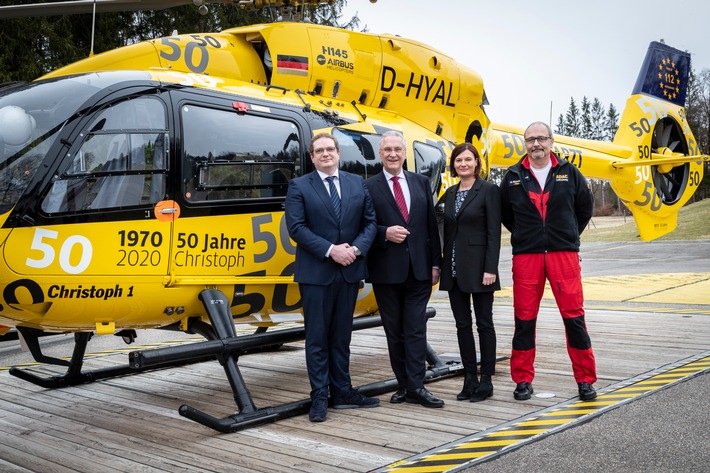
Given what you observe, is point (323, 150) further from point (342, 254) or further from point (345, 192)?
point (342, 254)

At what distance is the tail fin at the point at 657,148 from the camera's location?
11.6m

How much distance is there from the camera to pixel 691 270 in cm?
1594

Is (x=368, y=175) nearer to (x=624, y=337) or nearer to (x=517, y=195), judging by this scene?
(x=517, y=195)

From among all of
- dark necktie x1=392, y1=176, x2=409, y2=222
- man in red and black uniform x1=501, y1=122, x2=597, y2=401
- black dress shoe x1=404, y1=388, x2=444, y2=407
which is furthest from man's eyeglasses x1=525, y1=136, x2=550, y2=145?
black dress shoe x1=404, y1=388, x2=444, y2=407

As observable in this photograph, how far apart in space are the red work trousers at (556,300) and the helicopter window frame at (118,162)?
8.33 ft

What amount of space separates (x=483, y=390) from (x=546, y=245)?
112 centimetres

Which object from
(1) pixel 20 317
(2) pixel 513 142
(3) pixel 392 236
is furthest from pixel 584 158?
(1) pixel 20 317

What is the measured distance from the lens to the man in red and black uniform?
492cm

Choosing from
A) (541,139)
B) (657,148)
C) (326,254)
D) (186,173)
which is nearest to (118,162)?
(186,173)

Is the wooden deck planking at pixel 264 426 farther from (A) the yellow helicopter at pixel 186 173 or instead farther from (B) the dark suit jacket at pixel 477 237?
(B) the dark suit jacket at pixel 477 237

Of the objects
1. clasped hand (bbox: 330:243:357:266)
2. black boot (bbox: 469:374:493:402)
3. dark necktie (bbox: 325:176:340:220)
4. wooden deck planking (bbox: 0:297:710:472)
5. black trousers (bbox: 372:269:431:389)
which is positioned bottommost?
wooden deck planking (bbox: 0:297:710:472)

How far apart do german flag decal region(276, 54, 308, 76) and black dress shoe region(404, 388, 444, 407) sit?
8.98 feet

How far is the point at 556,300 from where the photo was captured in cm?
495

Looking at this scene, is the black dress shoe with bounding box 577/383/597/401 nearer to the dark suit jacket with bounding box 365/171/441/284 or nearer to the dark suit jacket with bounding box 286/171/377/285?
the dark suit jacket with bounding box 365/171/441/284
